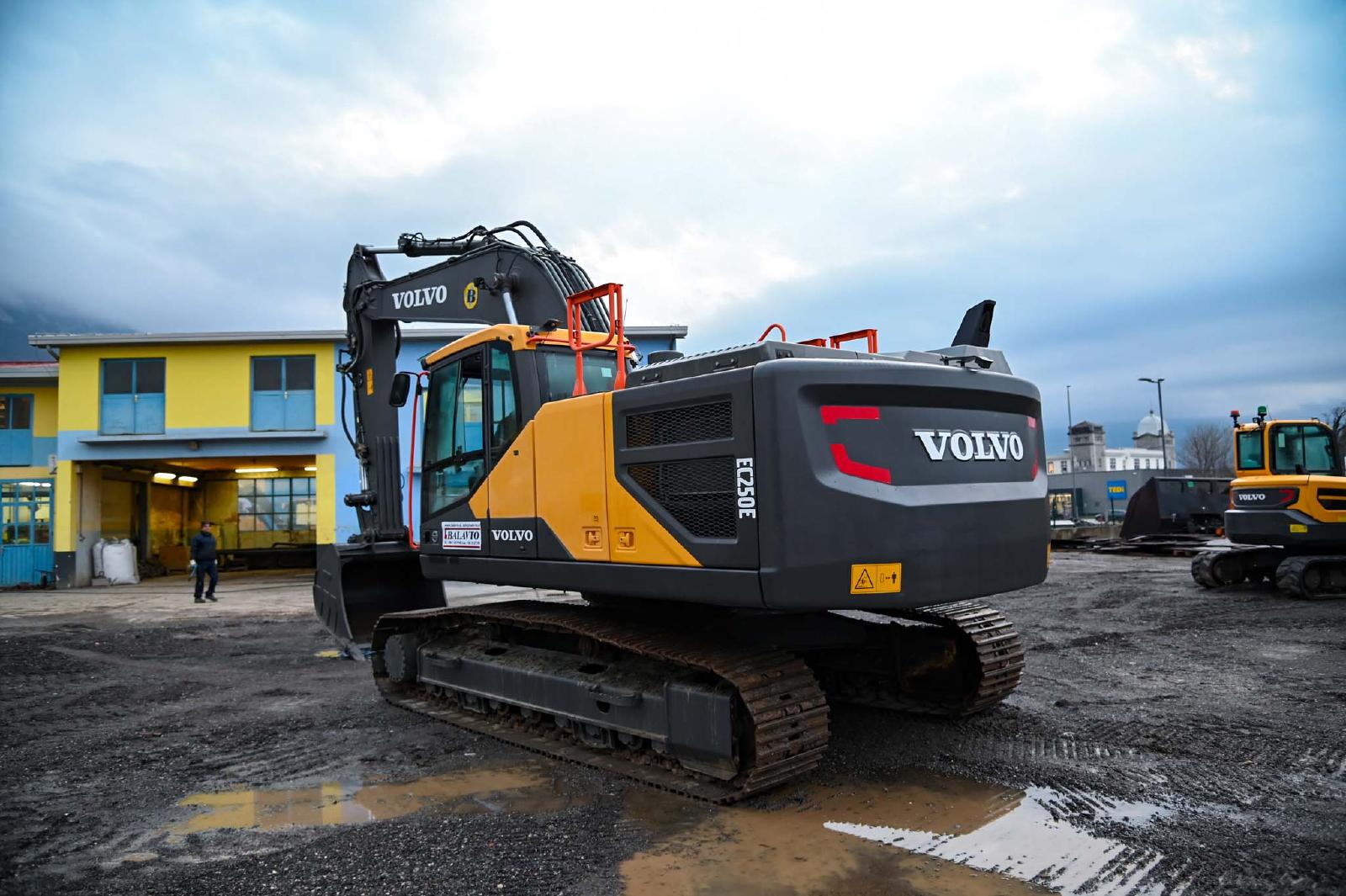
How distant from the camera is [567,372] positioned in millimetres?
5945


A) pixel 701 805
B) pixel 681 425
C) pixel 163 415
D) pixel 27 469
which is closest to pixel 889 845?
pixel 701 805

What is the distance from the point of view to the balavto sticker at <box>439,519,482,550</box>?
614 centimetres

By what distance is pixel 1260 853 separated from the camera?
3.83 metres

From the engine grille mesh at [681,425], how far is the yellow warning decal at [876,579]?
89cm

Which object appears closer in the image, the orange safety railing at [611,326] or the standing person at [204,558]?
the orange safety railing at [611,326]

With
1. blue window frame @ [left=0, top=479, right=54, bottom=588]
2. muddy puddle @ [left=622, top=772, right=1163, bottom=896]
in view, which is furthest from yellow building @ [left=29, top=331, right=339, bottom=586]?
muddy puddle @ [left=622, top=772, right=1163, bottom=896]

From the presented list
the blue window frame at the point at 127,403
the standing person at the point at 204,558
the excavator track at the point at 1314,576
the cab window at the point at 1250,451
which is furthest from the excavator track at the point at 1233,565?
the blue window frame at the point at 127,403

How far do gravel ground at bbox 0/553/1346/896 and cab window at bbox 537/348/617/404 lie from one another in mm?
2358

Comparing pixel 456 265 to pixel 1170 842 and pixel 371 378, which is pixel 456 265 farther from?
pixel 1170 842

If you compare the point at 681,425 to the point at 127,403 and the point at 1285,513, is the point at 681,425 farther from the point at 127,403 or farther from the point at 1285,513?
the point at 127,403

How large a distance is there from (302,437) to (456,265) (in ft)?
53.4

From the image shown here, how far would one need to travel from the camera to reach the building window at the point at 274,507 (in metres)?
28.7

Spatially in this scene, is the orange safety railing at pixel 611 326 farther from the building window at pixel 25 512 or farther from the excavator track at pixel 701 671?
the building window at pixel 25 512

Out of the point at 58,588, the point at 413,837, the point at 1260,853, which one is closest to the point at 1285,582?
the point at 1260,853
